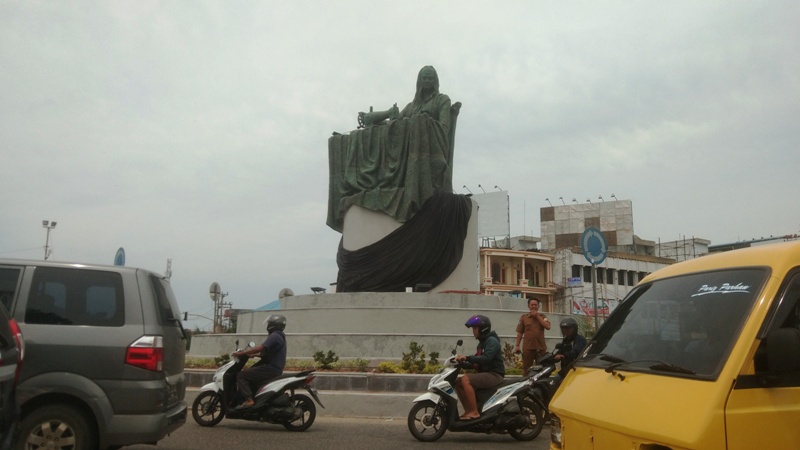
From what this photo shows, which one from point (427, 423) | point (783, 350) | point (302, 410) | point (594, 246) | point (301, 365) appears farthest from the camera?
point (301, 365)

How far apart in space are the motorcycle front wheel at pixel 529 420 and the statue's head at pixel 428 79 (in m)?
13.4

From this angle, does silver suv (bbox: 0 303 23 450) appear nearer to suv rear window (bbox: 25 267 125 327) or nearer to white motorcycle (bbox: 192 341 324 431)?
suv rear window (bbox: 25 267 125 327)

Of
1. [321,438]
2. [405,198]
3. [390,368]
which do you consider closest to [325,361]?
[390,368]

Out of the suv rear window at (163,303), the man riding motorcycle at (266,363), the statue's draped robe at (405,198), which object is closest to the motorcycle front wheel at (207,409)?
the man riding motorcycle at (266,363)

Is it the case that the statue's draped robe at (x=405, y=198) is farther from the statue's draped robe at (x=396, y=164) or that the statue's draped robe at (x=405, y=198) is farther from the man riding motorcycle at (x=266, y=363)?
the man riding motorcycle at (x=266, y=363)

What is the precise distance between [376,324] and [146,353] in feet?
33.6

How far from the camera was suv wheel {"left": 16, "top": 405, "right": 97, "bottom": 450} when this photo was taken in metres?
5.19

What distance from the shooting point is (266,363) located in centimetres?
870

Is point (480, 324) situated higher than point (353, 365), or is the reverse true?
point (480, 324)

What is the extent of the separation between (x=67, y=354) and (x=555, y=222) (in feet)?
180

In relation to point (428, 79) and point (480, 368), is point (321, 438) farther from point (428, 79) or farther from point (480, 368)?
point (428, 79)

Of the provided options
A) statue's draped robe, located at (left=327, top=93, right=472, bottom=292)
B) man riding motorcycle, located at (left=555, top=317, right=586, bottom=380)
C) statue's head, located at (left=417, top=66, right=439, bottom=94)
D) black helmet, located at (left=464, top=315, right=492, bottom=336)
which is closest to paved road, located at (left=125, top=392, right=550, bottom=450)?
man riding motorcycle, located at (left=555, top=317, right=586, bottom=380)

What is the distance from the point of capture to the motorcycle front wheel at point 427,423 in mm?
7758

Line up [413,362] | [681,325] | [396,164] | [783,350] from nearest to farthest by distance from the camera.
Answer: [783,350] → [681,325] → [413,362] → [396,164]
